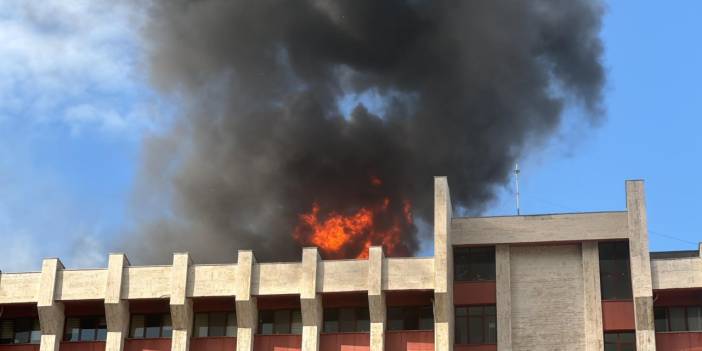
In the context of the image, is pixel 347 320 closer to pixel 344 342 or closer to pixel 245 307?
pixel 344 342

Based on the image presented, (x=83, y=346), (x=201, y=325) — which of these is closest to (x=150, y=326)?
(x=201, y=325)

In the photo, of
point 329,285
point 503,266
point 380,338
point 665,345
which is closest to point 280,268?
point 329,285

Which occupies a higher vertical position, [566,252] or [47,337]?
[566,252]

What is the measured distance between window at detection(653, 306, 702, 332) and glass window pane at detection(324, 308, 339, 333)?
56.5 ft

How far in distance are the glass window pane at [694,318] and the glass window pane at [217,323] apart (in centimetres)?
2533

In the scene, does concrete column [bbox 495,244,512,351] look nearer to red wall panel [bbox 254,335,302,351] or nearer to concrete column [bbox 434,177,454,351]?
concrete column [bbox 434,177,454,351]

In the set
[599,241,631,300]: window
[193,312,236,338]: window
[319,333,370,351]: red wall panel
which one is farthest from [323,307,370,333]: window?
[599,241,631,300]: window

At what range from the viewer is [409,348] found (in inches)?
2426

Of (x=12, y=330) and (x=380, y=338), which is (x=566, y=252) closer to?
(x=380, y=338)

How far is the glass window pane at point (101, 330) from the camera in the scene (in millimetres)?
65625

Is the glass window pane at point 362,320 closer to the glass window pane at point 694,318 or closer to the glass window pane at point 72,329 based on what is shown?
the glass window pane at point 72,329

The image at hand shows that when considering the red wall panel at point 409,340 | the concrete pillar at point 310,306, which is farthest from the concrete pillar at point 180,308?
the red wall panel at point 409,340

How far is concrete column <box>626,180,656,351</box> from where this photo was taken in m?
59.6

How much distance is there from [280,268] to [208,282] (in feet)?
13.4
